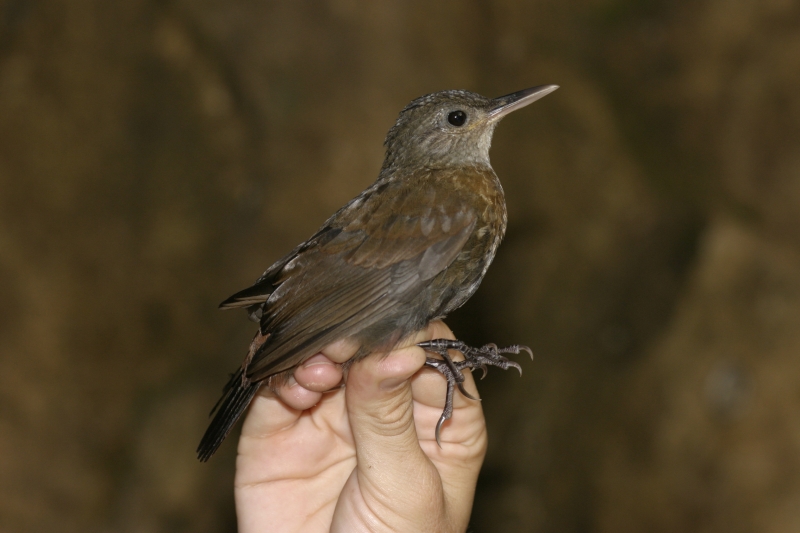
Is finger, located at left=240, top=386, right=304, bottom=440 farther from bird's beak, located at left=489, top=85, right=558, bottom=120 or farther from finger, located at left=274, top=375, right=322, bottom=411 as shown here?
bird's beak, located at left=489, top=85, right=558, bottom=120

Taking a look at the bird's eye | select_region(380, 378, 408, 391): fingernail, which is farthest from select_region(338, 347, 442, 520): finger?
the bird's eye

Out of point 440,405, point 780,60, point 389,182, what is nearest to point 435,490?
point 440,405

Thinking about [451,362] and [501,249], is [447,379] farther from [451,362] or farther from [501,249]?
[501,249]

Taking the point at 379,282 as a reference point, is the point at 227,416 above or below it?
below

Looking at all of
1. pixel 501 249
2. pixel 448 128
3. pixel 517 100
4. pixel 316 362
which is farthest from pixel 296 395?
pixel 501 249

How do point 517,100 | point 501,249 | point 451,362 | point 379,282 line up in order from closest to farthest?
1. point 379,282
2. point 451,362
3. point 517,100
4. point 501,249

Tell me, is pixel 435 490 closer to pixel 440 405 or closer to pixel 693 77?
pixel 440 405
